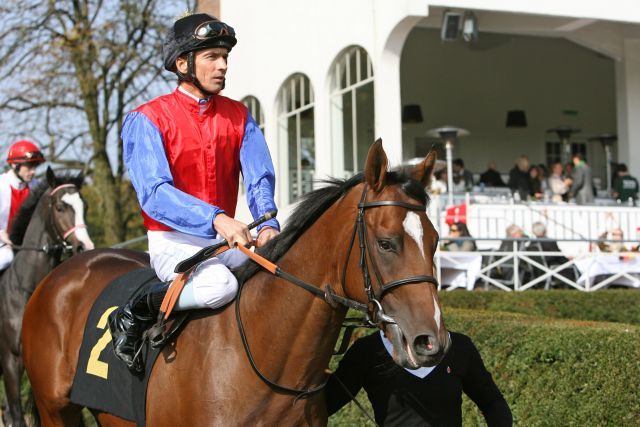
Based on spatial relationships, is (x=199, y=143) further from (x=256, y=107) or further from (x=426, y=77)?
(x=426, y=77)

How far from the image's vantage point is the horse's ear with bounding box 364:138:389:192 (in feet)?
10.0

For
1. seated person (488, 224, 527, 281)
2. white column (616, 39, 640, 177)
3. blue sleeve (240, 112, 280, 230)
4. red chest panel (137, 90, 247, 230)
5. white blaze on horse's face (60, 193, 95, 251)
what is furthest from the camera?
white column (616, 39, 640, 177)

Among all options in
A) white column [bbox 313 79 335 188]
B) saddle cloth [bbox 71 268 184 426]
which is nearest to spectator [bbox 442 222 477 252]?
white column [bbox 313 79 335 188]

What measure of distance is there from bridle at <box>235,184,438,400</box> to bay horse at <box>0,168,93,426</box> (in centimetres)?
367

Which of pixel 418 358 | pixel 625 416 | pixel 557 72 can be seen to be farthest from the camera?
pixel 557 72

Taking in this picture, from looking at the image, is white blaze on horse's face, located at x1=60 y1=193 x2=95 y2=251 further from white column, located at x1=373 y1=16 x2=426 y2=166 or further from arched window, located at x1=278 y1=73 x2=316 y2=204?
arched window, located at x1=278 y1=73 x2=316 y2=204

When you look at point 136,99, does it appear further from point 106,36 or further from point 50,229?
point 50,229

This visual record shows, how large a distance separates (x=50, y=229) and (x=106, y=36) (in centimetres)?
A: 1659

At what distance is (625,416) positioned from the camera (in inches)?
196

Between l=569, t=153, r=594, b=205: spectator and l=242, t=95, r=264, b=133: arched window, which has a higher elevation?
l=242, t=95, r=264, b=133: arched window

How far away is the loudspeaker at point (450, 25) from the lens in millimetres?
13395

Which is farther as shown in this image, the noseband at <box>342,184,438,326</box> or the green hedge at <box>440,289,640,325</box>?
the green hedge at <box>440,289,640,325</box>

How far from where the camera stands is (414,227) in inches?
117

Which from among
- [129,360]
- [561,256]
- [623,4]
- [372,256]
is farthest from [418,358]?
[623,4]
